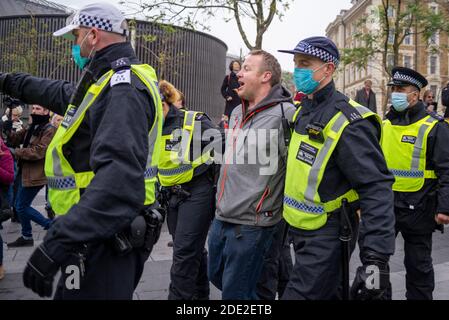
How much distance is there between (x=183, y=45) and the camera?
3334 cm

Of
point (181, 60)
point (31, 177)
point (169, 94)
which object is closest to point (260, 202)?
point (169, 94)

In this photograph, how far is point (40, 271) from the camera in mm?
1864

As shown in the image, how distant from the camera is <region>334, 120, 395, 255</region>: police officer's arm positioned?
253 cm

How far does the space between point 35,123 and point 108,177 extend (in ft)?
18.0

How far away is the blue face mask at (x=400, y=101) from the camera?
4441 mm

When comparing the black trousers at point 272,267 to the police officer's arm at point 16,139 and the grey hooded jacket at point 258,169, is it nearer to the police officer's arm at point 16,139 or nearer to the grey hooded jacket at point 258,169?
the grey hooded jacket at point 258,169

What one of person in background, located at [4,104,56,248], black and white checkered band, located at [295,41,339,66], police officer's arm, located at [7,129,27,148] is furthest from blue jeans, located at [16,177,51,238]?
black and white checkered band, located at [295,41,339,66]

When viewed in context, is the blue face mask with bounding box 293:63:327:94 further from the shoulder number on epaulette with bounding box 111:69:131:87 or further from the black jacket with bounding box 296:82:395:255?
the shoulder number on epaulette with bounding box 111:69:131:87

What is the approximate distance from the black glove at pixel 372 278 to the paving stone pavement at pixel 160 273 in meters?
2.44

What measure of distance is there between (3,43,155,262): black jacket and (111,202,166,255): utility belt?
0.21 metres

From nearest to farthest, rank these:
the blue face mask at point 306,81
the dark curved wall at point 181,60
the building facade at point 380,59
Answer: the blue face mask at point 306,81
the dark curved wall at point 181,60
the building facade at point 380,59

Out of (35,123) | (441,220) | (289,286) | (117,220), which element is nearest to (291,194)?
(289,286)

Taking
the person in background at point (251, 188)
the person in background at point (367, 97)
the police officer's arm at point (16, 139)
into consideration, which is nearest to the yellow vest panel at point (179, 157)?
the person in background at point (251, 188)

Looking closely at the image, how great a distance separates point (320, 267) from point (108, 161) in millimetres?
1445
